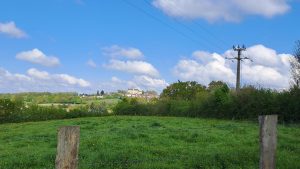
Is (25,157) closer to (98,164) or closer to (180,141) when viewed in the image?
(98,164)

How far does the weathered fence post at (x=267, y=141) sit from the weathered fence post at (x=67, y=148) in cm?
400

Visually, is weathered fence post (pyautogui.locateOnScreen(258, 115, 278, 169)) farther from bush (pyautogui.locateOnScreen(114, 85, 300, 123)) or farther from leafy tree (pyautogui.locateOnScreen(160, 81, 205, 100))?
leafy tree (pyautogui.locateOnScreen(160, 81, 205, 100))

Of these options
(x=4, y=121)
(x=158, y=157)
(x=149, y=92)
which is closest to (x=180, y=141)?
(x=158, y=157)

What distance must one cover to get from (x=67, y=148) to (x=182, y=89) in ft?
276

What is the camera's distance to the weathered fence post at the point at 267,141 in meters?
8.77

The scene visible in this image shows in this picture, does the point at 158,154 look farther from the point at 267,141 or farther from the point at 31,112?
the point at 31,112

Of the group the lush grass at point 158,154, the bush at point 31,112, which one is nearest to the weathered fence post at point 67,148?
the lush grass at point 158,154

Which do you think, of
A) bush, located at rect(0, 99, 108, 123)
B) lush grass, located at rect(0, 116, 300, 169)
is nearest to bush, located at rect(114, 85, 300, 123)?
bush, located at rect(0, 99, 108, 123)

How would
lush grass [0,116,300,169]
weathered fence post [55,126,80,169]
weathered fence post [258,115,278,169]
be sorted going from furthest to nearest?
lush grass [0,116,300,169] → weathered fence post [258,115,278,169] → weathered fence post [55,126,80,169]

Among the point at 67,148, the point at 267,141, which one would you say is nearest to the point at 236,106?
the point at 267,141

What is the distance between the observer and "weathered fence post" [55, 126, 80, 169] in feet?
20.1

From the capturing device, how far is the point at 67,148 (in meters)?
6.16

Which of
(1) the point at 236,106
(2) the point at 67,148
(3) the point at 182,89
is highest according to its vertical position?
(3) the point at 182,89

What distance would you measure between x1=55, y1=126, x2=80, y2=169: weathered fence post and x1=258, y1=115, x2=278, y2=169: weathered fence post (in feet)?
13.1
